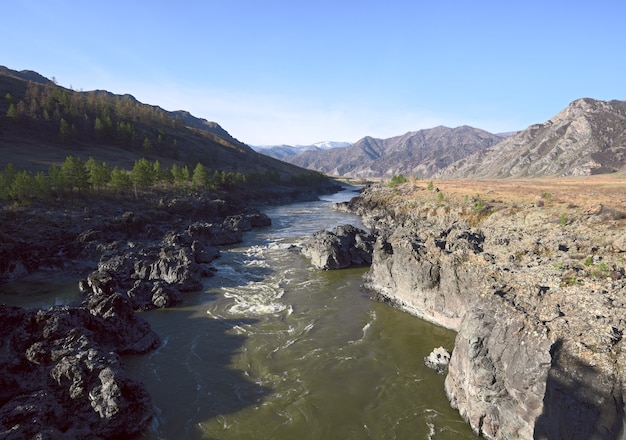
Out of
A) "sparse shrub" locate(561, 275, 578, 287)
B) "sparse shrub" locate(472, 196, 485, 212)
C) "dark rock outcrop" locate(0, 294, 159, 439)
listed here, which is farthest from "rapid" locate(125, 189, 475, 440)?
"sparse shrub" locate(472, 196, 485, 212)

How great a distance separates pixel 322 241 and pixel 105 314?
88.3 feet

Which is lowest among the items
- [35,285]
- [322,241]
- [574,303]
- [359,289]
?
[35,285]

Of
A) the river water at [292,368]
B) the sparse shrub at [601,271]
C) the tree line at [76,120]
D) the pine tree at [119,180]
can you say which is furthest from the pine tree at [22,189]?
the sparse shrub at [601,271]

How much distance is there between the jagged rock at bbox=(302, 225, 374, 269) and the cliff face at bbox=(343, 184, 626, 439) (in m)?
12.7

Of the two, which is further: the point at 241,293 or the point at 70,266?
the point at 70,266

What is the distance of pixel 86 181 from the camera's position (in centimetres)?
6800

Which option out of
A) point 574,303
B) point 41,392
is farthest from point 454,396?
point 41,392

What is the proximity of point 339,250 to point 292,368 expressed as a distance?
2321cm

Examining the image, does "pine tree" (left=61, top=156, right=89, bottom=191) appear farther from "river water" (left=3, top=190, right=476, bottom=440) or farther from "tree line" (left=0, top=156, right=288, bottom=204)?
"river water" (left=3, top=190, right=476, bottom=440)

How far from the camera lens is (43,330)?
70.0ft

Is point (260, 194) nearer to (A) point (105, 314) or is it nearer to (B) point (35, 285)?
(B) point (35, 285)

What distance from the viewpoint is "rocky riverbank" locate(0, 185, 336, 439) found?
16391mm

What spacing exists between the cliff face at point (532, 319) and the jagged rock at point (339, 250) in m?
12.7

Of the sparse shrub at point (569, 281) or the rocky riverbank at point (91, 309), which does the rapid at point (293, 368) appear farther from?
the sparse shrub at point (569, 281)
